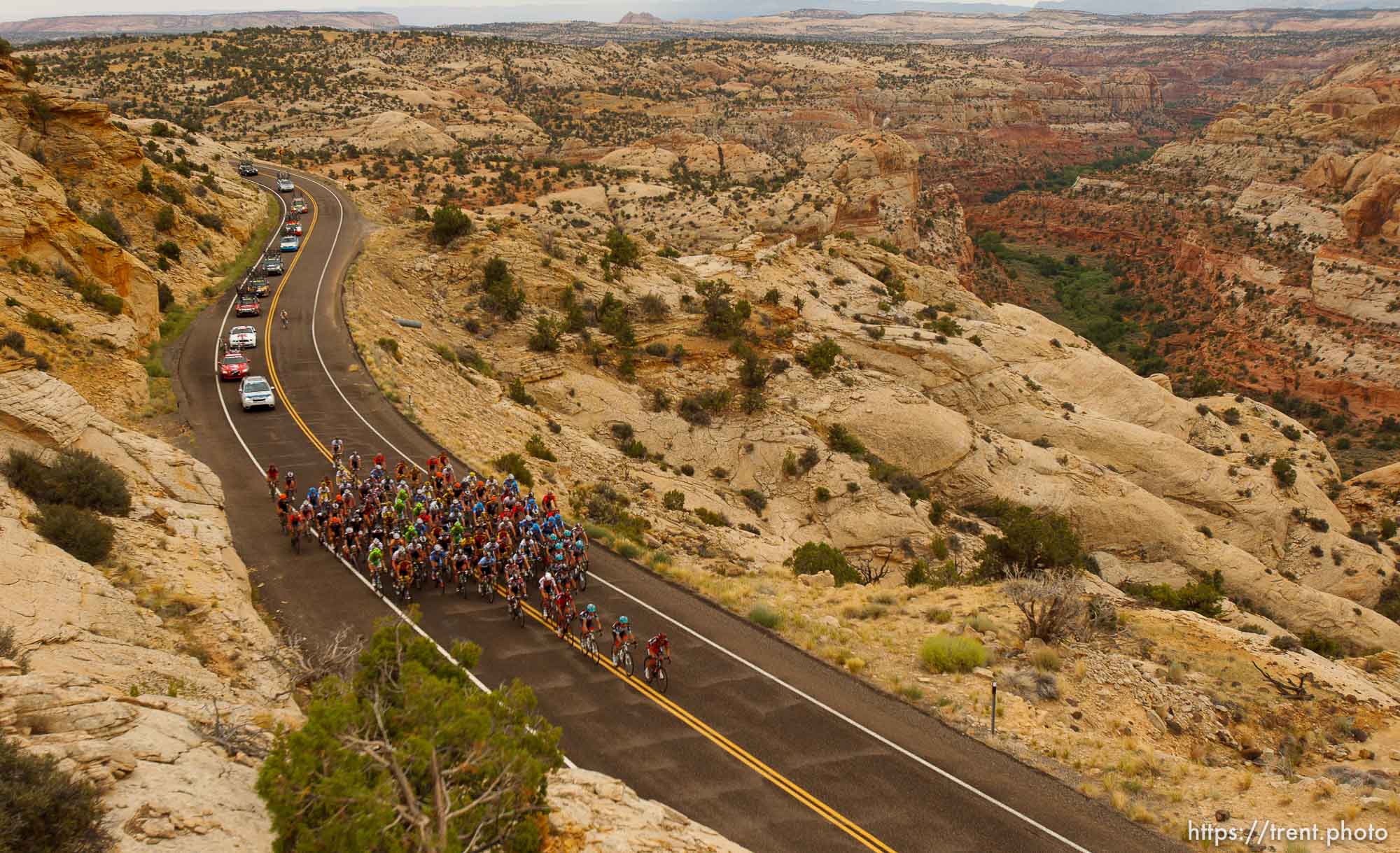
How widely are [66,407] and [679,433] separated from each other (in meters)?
25.3

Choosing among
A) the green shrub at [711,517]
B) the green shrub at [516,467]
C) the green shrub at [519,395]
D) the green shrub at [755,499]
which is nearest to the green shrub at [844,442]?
the green shrub at [755,499]

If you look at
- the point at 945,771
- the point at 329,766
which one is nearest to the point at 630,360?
the point at 945,771

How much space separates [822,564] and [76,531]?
69.0ft

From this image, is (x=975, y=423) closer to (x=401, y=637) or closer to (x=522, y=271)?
(x=522, y=271)

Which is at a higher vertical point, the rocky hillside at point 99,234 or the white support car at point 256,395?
the rocky hillside at point 99,234

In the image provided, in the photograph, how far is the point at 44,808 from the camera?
8297mm

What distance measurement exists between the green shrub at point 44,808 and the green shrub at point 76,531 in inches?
310

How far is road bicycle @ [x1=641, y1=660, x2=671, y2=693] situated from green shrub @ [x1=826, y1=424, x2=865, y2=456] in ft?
78.1

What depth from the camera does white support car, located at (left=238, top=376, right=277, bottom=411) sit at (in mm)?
30000

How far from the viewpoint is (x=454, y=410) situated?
34062 millimetres

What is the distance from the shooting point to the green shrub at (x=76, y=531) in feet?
50.8

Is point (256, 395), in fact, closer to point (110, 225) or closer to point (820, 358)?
point (110, 225)

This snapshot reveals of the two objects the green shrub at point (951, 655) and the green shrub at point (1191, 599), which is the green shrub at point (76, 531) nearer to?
the green shrub at point (951, 655)

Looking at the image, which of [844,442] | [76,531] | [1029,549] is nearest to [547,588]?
[76,531]
